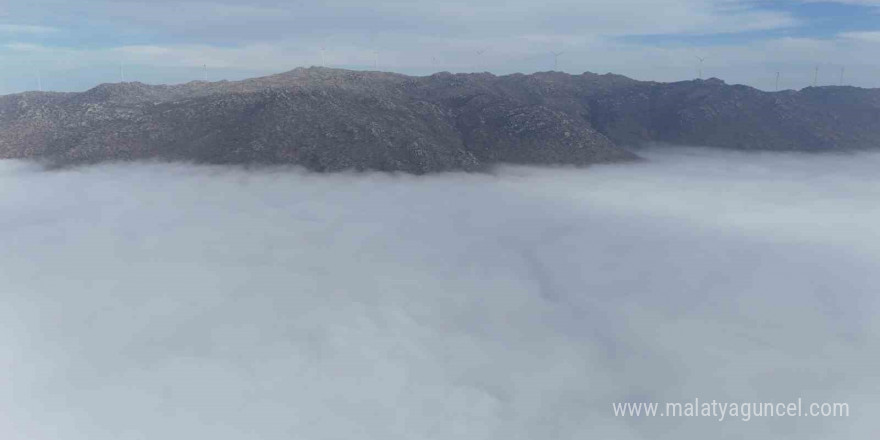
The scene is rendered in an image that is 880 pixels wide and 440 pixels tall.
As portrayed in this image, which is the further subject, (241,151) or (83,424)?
(241,151)

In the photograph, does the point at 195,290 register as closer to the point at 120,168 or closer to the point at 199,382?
the point at 199,382

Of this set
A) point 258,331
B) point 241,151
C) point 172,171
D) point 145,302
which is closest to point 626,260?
point 258,331

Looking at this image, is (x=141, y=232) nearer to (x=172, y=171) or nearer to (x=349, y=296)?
(x=172, y=171)

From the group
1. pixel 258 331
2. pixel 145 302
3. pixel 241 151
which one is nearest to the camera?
pixel 258 331

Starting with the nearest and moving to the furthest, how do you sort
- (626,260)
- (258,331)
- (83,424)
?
(83,424)
(258,331)
(626,260)

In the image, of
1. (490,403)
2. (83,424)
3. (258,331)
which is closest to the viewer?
(83,424)

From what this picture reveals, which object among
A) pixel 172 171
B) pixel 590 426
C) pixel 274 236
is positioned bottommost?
pixel 590 426

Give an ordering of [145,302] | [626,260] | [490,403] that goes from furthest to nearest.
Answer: [626,260], [145,302], [490,403]

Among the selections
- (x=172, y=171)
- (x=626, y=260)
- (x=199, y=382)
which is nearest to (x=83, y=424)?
(x=199, y=382)

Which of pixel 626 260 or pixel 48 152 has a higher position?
pixel 48 152
